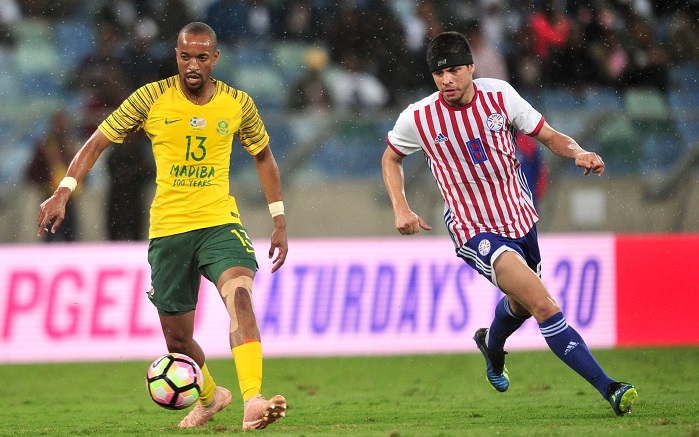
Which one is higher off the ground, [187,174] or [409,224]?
[187,174]

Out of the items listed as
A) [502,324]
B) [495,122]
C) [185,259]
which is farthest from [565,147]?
[185,259]

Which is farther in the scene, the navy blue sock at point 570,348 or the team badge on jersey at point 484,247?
the team badge on jersey at point 484,247

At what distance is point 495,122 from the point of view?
20.9 feet

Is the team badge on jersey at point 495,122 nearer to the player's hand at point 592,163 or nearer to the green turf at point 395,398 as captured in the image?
the player's hand at point 592,163

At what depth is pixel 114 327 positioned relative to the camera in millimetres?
9797

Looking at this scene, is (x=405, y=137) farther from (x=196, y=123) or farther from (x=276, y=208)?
(x=196, y=123)

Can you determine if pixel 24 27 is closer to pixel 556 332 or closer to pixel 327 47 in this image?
pixel 327 47

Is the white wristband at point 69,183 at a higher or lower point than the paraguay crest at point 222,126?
lower

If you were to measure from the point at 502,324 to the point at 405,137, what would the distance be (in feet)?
4.33

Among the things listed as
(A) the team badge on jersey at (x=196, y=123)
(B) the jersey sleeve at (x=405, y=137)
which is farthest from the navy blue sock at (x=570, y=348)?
(A) the team badge on jersey at (x=196, y=123)

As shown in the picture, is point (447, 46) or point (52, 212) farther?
point (447, 46)

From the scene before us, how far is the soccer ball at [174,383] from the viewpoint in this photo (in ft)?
18.8

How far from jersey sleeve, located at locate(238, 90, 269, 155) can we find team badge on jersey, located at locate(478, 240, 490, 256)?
1.34 meters

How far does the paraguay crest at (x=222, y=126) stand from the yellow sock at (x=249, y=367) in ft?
3.89
